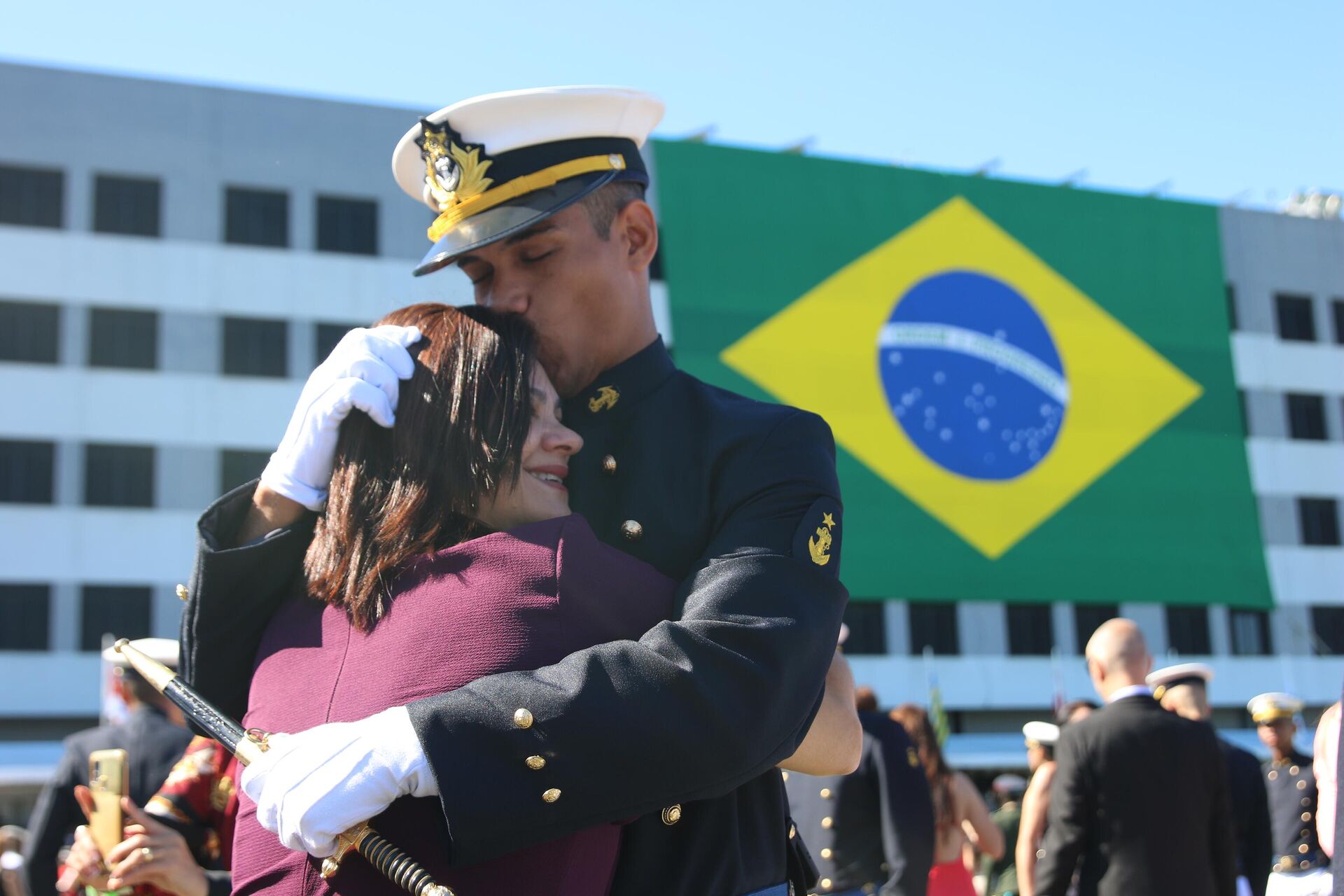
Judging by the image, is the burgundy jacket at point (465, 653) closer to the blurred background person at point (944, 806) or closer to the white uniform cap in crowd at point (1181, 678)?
the blurred background person at point (944, 806)

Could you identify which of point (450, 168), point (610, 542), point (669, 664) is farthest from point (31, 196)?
point (669, 664)

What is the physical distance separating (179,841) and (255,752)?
59.3 inches

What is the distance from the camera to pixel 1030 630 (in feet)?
110

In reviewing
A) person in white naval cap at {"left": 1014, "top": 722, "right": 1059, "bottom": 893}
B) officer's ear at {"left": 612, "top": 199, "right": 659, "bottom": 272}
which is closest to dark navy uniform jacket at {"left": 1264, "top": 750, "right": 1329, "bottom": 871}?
person in white naval cap at {"left": 1014, "top": 722, "right": 1059, "bottom": 893}

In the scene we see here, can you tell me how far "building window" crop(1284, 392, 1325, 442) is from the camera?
3762cm

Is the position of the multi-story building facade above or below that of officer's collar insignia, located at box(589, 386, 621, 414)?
above

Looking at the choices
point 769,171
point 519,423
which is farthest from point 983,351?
point 519,423

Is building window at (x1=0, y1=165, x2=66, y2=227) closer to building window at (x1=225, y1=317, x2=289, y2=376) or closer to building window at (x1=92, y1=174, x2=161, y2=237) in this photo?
building window at (x1=92, y1=174, x2=161, y2=237)

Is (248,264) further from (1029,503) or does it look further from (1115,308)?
(1115,308)

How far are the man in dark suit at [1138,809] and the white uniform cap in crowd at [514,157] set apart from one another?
11.8 ft

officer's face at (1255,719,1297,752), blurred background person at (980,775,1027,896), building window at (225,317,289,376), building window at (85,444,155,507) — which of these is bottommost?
blurred background person at (980,775,1027,896)

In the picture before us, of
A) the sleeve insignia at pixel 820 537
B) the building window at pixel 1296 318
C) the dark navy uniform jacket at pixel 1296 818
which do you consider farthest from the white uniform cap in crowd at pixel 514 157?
the building window at pixel 1296 318

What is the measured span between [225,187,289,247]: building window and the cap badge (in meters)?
28.2

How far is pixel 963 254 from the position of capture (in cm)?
3372
